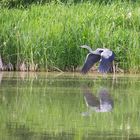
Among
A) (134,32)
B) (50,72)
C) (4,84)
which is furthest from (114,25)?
(4,84)

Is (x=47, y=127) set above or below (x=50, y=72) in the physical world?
above

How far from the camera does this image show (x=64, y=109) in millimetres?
9547

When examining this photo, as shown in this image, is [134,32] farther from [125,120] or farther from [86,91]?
[125,120]

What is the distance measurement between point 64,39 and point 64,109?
6.08 meters

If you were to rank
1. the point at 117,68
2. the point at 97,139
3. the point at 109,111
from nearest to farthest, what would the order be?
1. the point at 97,139
2. the point at 109,111
3. the point at 117,68

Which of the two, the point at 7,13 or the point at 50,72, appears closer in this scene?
the point at 50,72

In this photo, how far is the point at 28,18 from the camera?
54.0 ft

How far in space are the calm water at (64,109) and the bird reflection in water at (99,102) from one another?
1.7 inches

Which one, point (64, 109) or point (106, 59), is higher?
point (64, 109)

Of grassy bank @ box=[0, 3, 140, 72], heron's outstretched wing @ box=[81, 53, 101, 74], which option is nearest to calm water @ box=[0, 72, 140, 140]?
heron's outstretched wing @ box=[81, 53, 101, 74]

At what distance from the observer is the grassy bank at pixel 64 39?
1515 centimetres

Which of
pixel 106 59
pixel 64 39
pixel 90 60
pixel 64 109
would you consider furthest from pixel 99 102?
pixel 64 39

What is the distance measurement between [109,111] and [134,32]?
6.28 metres

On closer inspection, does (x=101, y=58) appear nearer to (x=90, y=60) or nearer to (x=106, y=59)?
(x=106, y=59)
